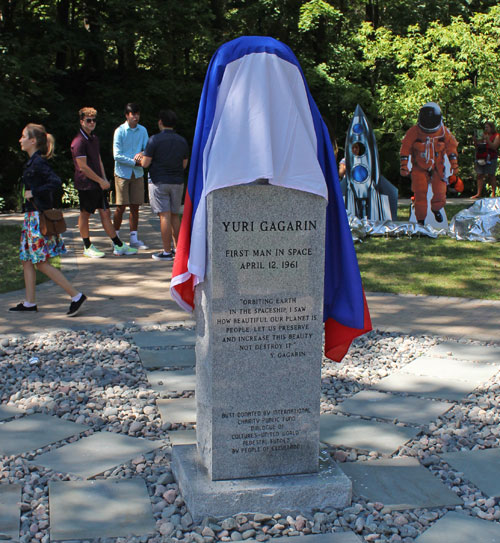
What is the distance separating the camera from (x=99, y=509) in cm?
332

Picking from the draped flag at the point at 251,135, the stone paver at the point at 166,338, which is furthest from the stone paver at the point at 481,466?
the stone paver at the point at 166,338

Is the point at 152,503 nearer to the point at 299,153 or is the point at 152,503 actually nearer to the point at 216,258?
the point at 216,258

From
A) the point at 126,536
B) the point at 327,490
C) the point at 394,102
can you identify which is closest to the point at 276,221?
the point at 327,490

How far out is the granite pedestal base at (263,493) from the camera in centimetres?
330

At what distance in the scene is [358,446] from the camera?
4043 millimetres

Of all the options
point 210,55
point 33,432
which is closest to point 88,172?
point 33,432

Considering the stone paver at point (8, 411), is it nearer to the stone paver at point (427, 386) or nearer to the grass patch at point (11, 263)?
the stone paver at point (427, 386)

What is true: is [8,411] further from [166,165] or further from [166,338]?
[166,165]

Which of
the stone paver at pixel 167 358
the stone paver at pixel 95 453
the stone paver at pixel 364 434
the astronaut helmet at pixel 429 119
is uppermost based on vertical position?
the astronaut helmet at pixel 429 119

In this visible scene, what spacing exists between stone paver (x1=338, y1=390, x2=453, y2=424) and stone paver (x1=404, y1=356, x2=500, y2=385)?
0.56 meters

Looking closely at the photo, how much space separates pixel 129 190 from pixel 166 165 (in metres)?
1.05

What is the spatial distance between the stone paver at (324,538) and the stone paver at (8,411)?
199 cm

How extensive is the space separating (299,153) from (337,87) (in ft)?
68.9

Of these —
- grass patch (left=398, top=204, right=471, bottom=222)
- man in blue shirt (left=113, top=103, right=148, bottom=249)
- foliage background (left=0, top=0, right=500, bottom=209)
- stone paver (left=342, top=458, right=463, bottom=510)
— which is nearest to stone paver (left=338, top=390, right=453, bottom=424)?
stone paver (left=342, top=458, right=463, bottom=510)
